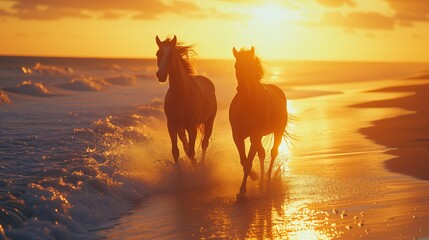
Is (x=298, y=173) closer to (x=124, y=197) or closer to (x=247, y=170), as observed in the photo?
(x=247, y=170)

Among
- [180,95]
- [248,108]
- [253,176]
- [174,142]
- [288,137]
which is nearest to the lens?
[248,108]

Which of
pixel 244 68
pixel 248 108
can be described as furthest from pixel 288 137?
pixel 244 68

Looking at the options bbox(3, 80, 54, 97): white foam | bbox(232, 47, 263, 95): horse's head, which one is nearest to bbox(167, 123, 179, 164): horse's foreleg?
bbox(232, 47, 263, 95): horse's head

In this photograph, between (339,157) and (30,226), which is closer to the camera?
(30,226)

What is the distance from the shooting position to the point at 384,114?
20984mm

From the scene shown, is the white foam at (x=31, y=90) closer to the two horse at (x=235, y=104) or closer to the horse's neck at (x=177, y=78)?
the two horse at (x=235, y=104)

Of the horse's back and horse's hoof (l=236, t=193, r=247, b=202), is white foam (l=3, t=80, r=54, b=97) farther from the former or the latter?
horse's hoof (l=236, t=193, r=247, b=202)

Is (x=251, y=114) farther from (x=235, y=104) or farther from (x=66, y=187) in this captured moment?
(x=66, y=187)

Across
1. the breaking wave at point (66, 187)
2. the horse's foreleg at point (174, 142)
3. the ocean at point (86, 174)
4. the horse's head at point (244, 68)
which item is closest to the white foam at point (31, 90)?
the ocean at point (86, 174)

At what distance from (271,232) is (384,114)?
1472 centimetres

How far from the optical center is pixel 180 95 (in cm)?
1102

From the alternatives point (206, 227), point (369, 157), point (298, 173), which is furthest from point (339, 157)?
point (206, 227)

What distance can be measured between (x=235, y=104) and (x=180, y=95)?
1.65 m

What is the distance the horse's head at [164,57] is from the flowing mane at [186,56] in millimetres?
1009
